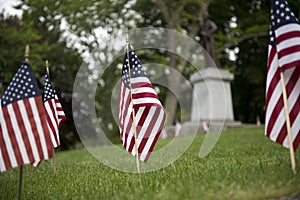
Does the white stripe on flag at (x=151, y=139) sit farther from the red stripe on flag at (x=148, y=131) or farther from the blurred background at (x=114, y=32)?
the blurred background at (x=114, y=32)

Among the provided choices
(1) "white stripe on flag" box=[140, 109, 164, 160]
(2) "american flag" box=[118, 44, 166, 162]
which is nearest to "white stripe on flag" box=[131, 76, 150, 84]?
(2) "american flag" box=[118, 44, 166, 162]

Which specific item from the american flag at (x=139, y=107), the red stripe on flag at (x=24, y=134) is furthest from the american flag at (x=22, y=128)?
the american flag at (x=139, y=107)

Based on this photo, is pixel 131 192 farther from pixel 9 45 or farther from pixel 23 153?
pixel 9 45

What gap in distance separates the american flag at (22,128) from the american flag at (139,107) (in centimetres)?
194

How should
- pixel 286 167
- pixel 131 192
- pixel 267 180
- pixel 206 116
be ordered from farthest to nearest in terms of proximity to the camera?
pixel 206 116 → pixel 286 167 → pixel 131 192 → pixel 267 180

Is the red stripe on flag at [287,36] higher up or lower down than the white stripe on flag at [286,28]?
lower down

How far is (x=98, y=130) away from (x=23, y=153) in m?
24.1

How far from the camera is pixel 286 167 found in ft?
21.6

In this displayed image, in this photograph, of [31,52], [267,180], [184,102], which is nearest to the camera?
[267,180]

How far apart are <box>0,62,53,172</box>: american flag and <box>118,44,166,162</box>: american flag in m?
1.94

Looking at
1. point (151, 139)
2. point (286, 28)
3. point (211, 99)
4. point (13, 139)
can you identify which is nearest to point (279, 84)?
point (286, 28)

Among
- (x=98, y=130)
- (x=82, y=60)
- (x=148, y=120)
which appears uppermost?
(x=82, y=60)

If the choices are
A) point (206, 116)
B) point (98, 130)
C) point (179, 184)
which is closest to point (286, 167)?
point (179, 184)

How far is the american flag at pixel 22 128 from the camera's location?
571 centimetres
